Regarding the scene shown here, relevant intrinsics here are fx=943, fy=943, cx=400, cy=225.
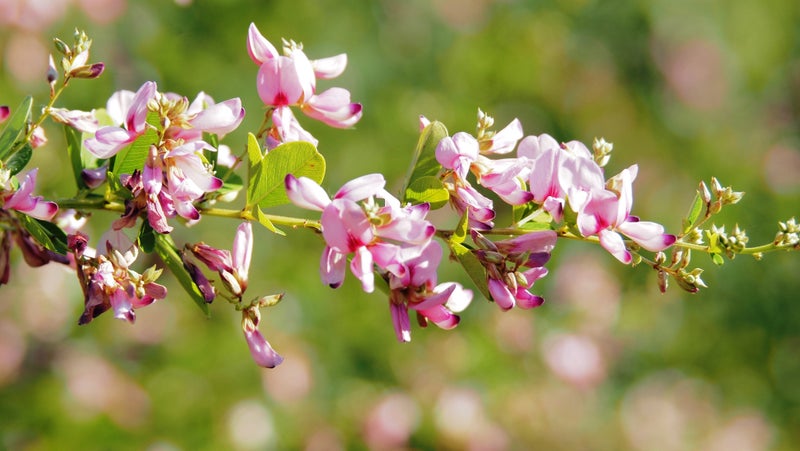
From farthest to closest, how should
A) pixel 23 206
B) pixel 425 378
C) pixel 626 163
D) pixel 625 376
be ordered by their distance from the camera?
pixel 626 163 → pixel 625 376 → pixel 425 378 → pixel 23 206

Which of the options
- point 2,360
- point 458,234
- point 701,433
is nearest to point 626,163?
point 701,433

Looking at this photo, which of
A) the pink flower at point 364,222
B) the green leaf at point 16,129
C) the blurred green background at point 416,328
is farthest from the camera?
the blurred green background at point 416,328

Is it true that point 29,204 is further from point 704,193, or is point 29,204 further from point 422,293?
point 704,193

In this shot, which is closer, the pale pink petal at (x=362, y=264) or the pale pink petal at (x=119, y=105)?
the pale pink petal at (x=362, y=264)

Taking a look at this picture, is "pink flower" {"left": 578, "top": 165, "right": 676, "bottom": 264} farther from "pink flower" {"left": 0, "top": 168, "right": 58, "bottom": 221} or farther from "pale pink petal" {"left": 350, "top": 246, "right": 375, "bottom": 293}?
"pink flower" {"left": 0, "top": 168, "right": 58, "bottom": 221}

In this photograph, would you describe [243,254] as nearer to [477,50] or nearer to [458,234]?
[458,234]

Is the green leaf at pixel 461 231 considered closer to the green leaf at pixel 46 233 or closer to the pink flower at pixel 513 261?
the pink flower at pixel 513 261

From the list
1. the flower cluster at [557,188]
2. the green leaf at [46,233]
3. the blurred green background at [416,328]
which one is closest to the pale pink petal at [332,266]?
the flower cluster at [557,188]
